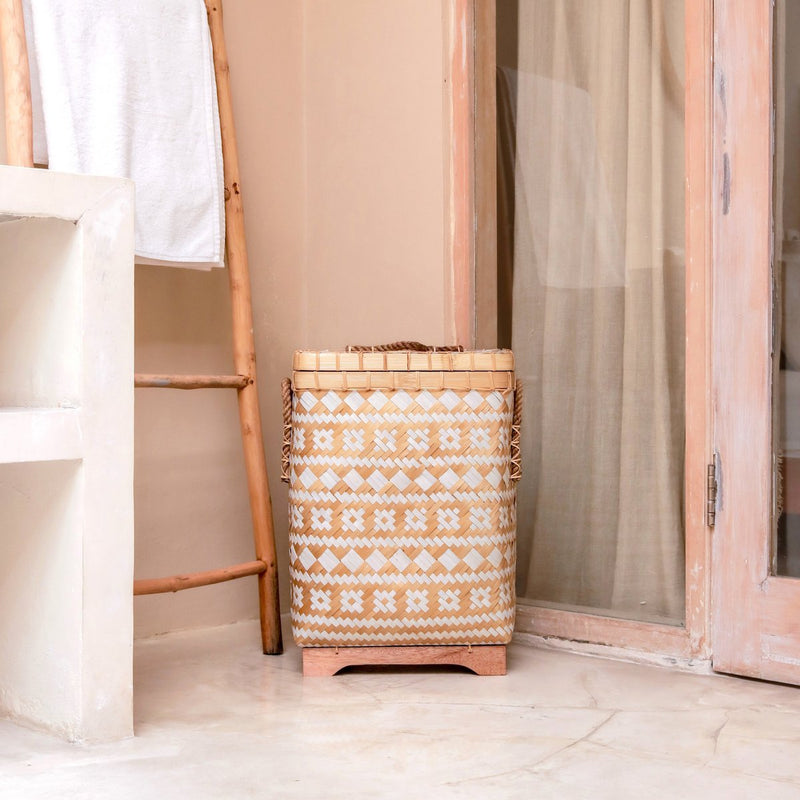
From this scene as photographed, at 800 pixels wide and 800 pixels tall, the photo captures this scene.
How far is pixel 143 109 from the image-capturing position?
185 centimetres

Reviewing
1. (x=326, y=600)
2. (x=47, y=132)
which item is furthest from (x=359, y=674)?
(x=47, y=132)

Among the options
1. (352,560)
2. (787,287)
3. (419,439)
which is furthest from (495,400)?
(787,287)

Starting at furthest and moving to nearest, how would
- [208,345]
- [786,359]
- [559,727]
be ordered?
[208,345]
[786,359]
[559,727]

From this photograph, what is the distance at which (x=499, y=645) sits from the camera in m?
1.77

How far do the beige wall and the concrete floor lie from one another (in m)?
0.36

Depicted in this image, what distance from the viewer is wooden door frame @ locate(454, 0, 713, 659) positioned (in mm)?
1765

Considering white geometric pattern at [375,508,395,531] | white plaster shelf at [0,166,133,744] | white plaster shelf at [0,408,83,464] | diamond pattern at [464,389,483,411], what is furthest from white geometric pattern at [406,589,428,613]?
white plaster shelf at [0,408,83,464]

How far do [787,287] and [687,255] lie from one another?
0.58 feet

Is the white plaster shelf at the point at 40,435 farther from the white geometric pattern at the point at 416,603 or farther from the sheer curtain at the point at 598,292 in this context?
the sheer curtain at the point at 598,292

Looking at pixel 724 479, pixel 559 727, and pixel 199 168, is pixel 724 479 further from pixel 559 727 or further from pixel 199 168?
pixel 199 168

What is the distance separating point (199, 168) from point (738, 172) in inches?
37.3

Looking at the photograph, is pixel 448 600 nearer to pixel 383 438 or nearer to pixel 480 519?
pixel 480 519

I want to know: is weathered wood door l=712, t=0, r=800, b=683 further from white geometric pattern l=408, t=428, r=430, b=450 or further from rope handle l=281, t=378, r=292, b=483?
rope handle l=281, t=378, r=292, b=483

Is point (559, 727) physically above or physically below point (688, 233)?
below
